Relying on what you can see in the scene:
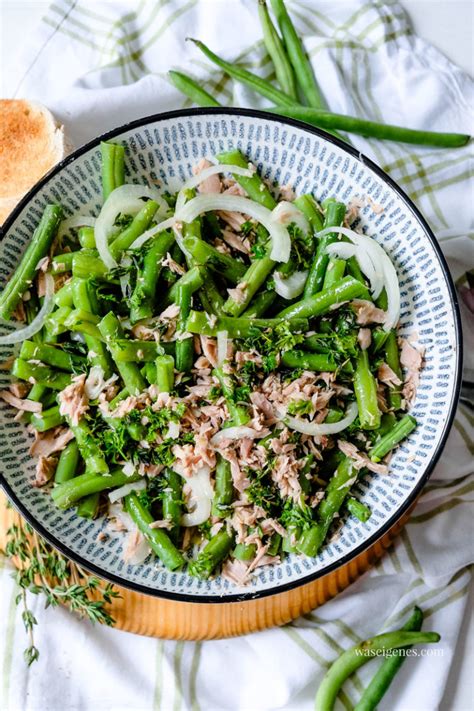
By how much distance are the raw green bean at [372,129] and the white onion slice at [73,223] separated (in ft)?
3.93

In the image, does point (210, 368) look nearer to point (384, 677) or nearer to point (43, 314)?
point (43, 314)

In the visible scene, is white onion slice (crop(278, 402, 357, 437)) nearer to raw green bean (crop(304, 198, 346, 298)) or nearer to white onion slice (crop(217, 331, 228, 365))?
white onion slice (crop(217, 331, 228, 365))

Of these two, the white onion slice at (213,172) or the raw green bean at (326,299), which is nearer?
the raw green bean at (326,299)

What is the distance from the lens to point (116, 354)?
3123mm

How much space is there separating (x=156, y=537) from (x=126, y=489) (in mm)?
249

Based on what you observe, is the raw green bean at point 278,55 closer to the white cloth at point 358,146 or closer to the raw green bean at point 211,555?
the white cloth at point 358,146

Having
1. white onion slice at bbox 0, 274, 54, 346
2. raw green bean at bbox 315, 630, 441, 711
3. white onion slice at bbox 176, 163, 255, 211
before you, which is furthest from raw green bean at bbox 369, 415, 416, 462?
white onion slice at bbox 0, 274, 54, 346

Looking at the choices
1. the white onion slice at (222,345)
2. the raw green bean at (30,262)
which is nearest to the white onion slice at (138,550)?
the white onion slice at (222,345)

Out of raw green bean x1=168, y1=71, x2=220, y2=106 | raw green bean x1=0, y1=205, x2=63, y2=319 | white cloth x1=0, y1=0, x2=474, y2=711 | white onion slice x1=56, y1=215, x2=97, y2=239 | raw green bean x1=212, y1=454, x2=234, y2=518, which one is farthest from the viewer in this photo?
raw green bean x1=168, y1=71, x2=220, y2=106

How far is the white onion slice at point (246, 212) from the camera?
319 cm

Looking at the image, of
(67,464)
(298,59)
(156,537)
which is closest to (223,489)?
(156,537)

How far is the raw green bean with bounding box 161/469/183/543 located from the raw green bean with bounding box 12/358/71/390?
63 cm

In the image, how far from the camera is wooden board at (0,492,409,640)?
371 cm

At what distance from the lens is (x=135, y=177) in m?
3.48
